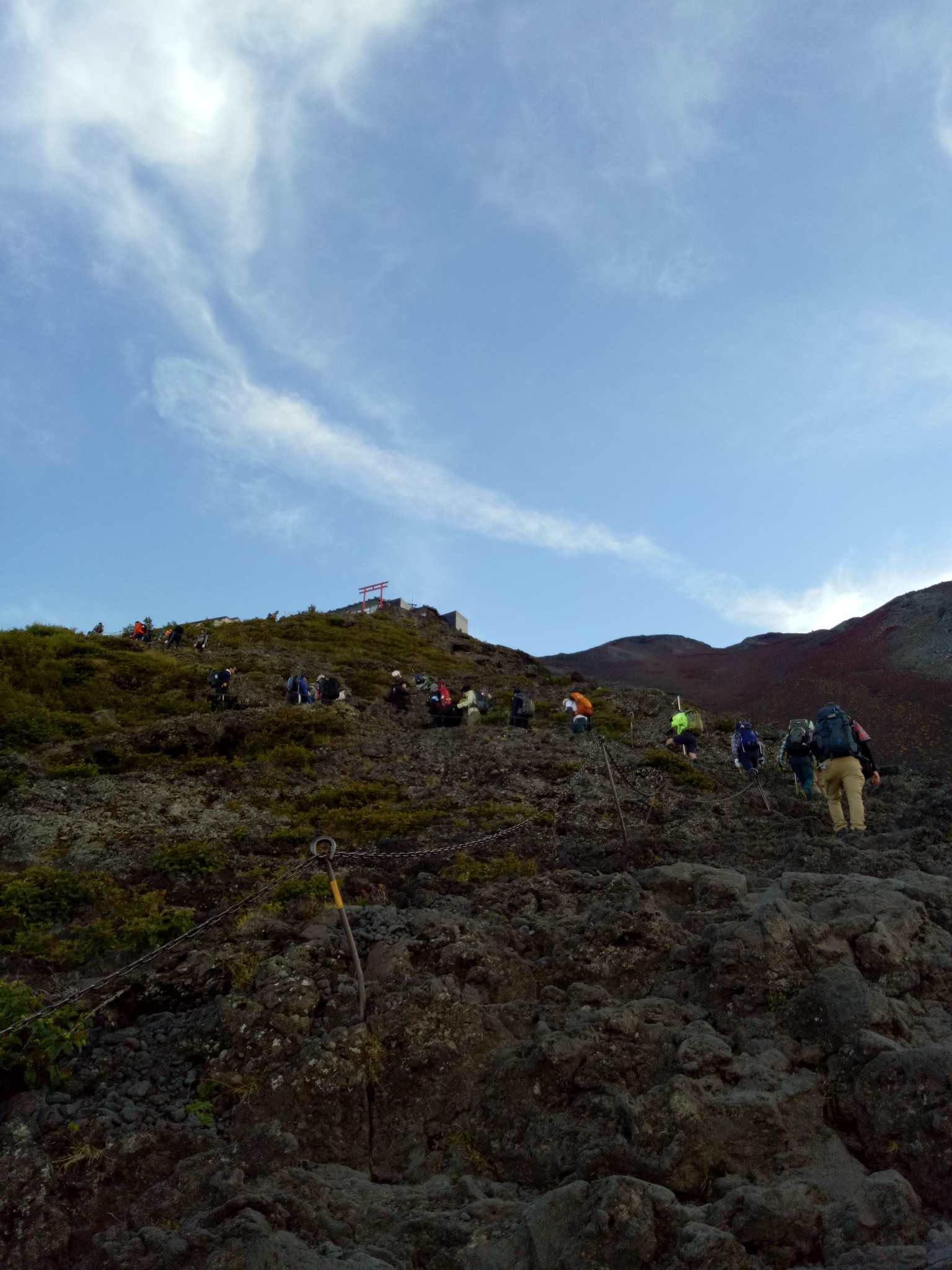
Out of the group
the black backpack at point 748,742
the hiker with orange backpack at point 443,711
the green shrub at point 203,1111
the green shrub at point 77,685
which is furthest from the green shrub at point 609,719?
the green shrub at point 203,1111

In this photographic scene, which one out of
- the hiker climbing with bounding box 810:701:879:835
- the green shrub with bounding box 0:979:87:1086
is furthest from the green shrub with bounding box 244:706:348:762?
the hiker climbing with bounding box 810:701:879:835

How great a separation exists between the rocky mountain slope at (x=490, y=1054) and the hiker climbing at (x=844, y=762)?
607 millimetres

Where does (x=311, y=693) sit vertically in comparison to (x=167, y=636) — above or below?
below

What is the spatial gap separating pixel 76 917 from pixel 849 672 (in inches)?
1484

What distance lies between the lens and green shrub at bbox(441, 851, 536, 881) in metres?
12.4

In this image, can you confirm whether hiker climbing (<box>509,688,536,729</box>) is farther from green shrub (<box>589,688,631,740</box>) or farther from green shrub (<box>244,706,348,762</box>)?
green shrub (<box>244,706,348,762</box>)

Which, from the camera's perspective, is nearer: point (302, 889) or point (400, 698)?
point (302, 889)

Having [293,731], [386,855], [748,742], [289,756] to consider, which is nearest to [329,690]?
[293,731]

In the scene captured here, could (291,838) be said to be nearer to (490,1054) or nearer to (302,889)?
(302,889)

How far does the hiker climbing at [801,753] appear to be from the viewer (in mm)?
16547

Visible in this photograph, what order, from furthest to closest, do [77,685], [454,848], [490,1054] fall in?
[77,685] → [454,848] → [490,1054]

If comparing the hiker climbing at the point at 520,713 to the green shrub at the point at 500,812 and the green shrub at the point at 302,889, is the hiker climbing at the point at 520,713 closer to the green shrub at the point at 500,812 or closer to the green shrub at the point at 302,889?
the green shrub at the point at 500,812

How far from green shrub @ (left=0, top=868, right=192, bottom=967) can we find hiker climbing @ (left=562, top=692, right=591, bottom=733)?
1487 centimetres

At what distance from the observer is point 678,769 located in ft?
65.7
